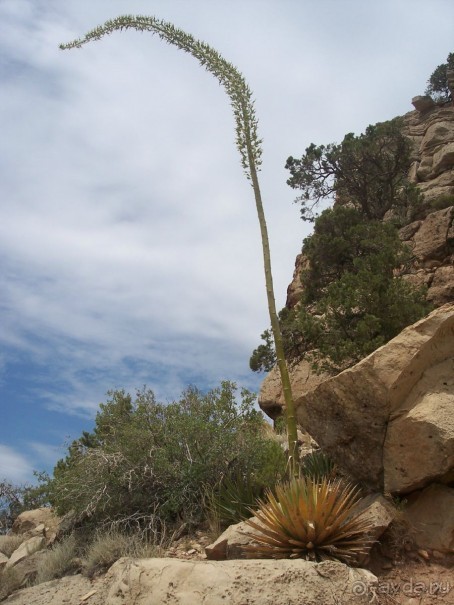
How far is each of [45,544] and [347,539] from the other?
6.78m

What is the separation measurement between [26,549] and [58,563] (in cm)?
210

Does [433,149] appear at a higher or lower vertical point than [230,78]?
higher

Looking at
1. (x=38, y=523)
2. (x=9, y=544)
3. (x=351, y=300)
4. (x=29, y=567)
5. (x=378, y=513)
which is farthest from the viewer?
(x=351, y=300)

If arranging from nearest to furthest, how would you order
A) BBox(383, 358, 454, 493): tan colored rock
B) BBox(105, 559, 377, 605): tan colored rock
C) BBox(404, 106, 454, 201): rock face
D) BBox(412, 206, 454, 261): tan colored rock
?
BBox(105, 559, 377, 605): tan colored rock
BBox(383, 358, 454, 493): tan colored rock
BBox(412, 206, 454, 261): tan colored rock
BBox(404, 106, 454, 201): rock face

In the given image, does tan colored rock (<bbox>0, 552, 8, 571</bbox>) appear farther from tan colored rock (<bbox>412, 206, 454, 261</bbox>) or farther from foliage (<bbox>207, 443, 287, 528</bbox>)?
tan colored rock (<bbox>412, 206, 454, 261</bbox>)

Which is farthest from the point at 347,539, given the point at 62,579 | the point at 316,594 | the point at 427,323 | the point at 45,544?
the point at 45,544

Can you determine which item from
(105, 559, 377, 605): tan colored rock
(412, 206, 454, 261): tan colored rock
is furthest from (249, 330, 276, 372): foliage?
(105, 559, 377, 605): tan colored rock

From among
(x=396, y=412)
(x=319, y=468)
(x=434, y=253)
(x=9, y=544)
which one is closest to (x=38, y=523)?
(x=9, y=544)

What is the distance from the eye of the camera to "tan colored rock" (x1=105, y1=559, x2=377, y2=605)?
499cm

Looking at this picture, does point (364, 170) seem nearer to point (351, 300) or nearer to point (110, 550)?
point (351, 300)

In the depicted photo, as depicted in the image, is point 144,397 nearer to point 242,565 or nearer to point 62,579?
point 62,579

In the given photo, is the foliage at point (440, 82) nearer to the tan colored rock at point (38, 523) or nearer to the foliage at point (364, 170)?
the foliage at point (364, 170)

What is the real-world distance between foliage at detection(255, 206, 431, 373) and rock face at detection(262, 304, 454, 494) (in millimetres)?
6331

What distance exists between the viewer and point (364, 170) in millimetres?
24969
